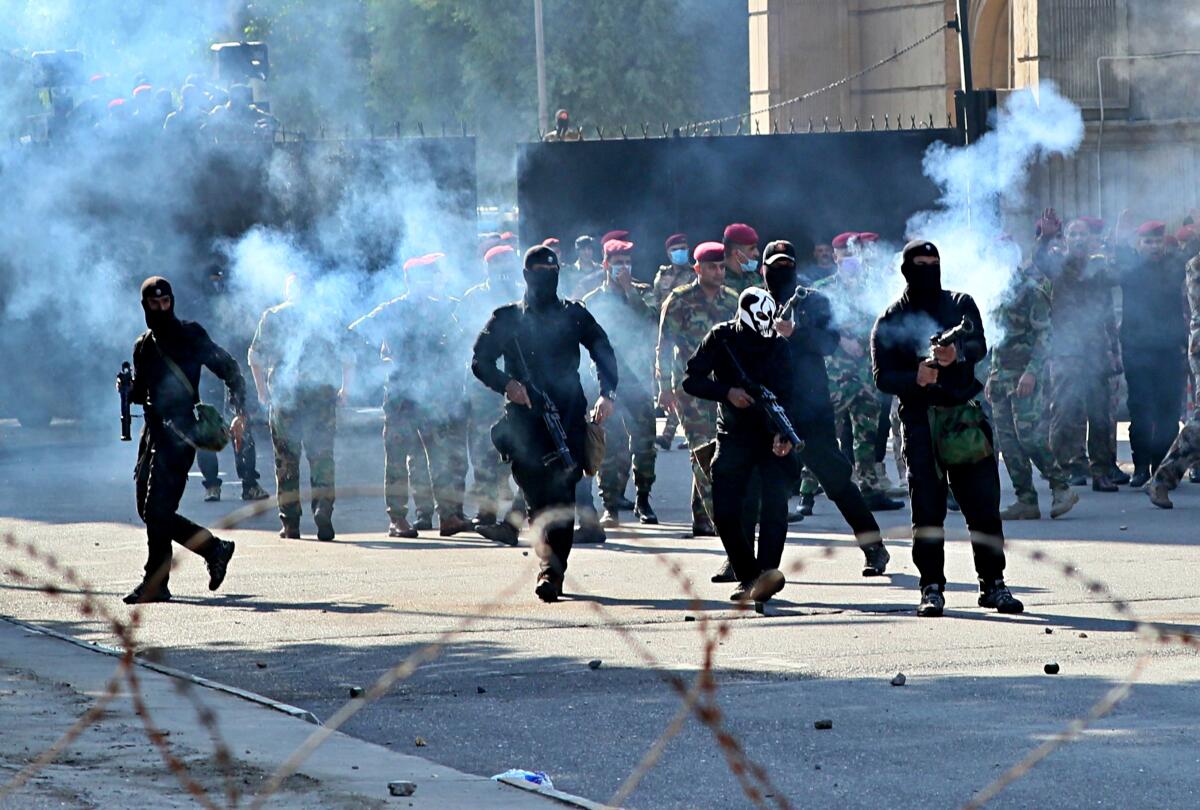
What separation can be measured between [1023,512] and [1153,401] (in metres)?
2.34

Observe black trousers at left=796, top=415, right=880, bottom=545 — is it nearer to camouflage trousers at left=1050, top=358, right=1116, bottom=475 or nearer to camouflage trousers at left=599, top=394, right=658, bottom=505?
camouflage trousers at left=599, top=394, right=658, bottom=505

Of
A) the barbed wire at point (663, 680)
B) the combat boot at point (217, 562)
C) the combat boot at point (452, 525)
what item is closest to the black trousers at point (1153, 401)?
the barbed wire at point (663, 680)

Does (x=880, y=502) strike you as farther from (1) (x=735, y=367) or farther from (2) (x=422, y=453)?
(1) (x=735, y=367)

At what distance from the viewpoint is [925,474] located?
10062 millimetres

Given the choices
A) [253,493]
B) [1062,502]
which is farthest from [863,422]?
[253,493]

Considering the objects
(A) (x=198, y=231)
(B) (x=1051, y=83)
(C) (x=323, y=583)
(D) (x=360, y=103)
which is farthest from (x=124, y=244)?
(D) (x=360, y=103)

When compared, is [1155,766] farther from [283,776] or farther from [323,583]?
[323,583]

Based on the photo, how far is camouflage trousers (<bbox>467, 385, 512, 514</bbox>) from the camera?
556 inches

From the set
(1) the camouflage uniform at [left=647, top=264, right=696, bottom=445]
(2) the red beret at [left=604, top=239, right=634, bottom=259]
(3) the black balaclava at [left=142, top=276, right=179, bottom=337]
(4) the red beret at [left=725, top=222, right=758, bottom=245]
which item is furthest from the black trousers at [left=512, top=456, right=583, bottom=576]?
(1) the camouflage uniform at [left=647, top=264, right=696, bottom=445]

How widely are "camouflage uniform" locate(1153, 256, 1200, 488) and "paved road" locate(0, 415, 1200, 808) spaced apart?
0.23 m

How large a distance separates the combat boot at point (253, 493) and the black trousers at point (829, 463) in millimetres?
6133

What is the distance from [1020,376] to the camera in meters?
13.8

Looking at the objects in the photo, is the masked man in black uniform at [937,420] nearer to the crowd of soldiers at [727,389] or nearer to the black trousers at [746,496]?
the crowd of soldiers at [727,389]

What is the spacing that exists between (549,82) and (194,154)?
24545mm
